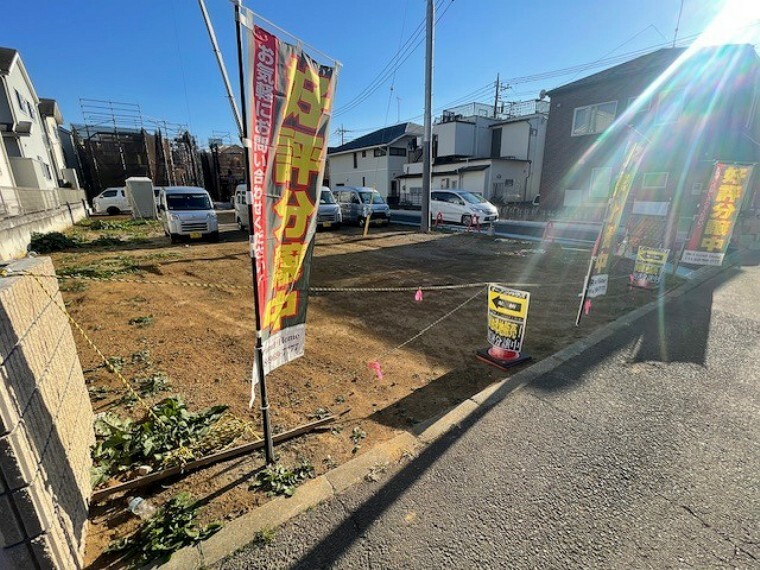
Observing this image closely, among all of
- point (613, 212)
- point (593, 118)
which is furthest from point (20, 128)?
point (593, 118)

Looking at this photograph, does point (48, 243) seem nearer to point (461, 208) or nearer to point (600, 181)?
point (461, 208)

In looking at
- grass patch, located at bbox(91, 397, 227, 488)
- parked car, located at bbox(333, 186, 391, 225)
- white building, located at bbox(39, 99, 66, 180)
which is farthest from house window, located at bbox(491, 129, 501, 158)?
white building, located at bbox(39, 99, 66, 180)

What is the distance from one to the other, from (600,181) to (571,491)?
67.6 feet

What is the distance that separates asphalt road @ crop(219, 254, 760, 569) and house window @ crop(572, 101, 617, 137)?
1917 centimetres

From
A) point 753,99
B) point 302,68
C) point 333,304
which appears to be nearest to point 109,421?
point 302,68

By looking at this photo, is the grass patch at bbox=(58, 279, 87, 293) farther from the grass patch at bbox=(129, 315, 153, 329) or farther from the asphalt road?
the asphalt road

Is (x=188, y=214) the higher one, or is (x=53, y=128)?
(x=53, y=128)

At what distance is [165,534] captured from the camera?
6.39 ft

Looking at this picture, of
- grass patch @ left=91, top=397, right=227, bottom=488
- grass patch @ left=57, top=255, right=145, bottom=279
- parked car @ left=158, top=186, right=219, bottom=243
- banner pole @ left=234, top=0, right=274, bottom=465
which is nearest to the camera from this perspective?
banner pole @ left=234, top=0, right=274, bottom=465

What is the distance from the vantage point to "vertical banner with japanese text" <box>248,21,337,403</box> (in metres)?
1.99

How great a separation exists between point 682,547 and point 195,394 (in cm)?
370

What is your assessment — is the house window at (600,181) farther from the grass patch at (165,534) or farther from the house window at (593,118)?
the grass patch at (165,534)

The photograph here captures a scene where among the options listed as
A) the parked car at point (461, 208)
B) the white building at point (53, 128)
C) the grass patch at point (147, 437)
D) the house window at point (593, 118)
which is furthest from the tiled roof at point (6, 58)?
the house window at point (593, 118)

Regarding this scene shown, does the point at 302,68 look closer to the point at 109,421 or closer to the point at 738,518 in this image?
the point at 109,421
